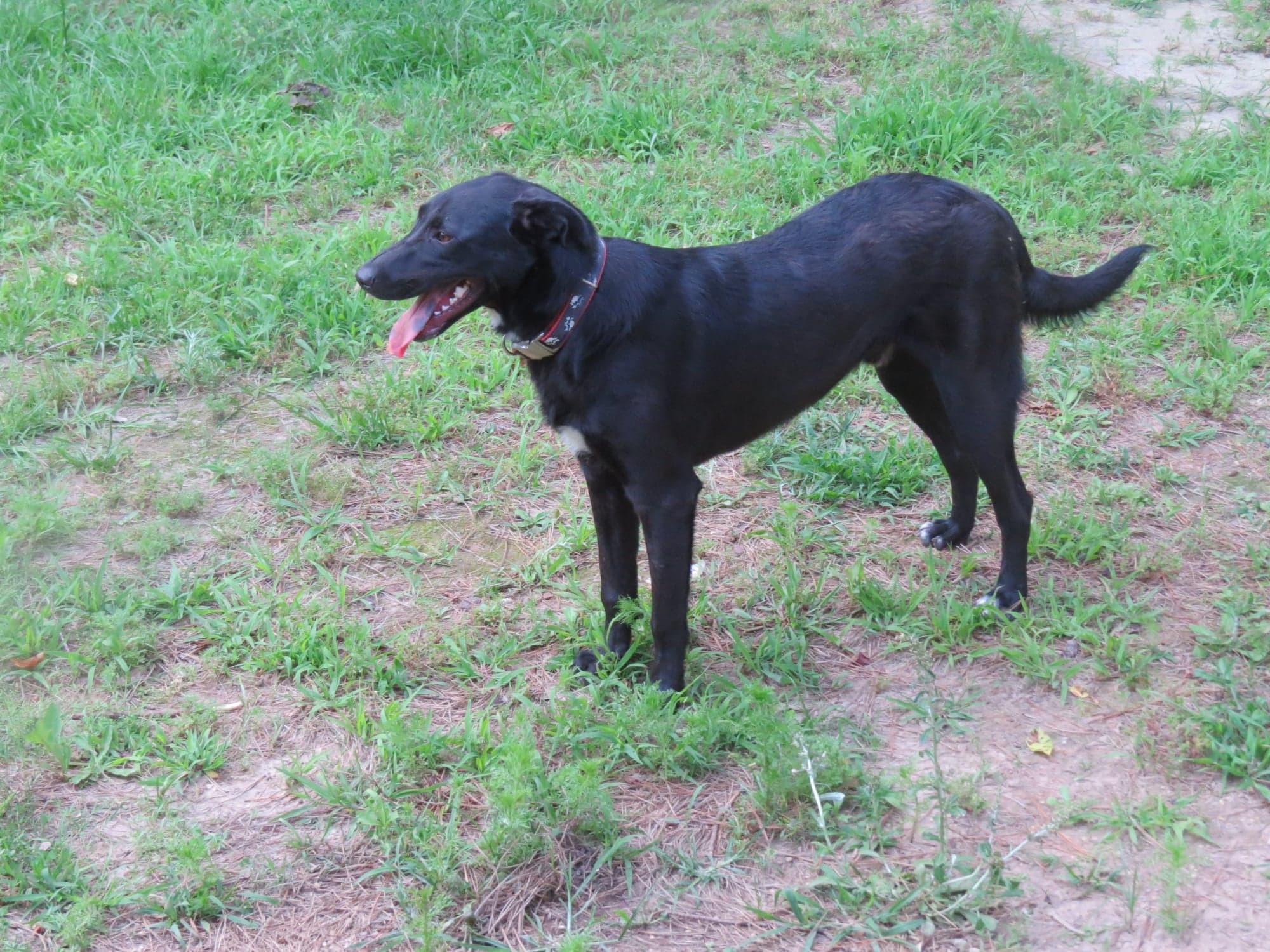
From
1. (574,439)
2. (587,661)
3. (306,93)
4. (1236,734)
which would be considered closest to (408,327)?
(574,439)

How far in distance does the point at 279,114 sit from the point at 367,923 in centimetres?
489

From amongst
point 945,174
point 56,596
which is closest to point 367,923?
point 56,596

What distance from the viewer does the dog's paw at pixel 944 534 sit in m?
4.00

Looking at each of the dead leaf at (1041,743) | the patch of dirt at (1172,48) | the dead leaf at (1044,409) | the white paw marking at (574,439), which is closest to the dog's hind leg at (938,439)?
the dead leaf at (1044,409)

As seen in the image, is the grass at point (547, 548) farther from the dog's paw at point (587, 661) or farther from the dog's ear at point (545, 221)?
the dog's ear at point (545, 221)

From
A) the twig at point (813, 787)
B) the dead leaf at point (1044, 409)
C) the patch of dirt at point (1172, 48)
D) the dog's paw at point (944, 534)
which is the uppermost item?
the patch of dirt at point (1172, 48)

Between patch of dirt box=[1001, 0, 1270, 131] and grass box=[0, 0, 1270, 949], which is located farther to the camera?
patch of dirt box=[1001, 0, 1270, 131]

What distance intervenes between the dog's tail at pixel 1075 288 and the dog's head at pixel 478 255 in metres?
1.49

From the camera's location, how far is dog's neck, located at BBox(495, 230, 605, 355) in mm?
3035

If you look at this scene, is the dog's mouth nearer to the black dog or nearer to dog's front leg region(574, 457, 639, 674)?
the black dog

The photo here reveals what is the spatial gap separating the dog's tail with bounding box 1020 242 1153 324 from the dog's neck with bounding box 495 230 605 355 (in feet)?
4.76

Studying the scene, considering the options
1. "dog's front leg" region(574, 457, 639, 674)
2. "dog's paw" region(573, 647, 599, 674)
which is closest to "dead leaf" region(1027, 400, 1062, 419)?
"dog's front leg" region(574, 457, 639, 674)

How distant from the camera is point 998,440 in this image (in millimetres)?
3553

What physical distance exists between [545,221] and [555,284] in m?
0.16
